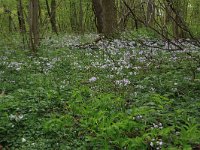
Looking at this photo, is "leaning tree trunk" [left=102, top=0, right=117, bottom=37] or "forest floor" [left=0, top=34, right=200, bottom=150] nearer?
"forest floor" [left=0, top=34, right=200, bottom=150]

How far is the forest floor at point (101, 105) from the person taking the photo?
187 inches

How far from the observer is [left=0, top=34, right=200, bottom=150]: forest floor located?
15.6 feet

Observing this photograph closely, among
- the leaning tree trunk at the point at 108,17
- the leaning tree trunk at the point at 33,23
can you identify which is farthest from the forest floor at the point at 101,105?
the leaning tree trunk at the point at 108,17

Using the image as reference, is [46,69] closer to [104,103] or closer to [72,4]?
[104,103]

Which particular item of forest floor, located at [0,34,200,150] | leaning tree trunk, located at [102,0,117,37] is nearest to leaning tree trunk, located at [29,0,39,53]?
forest floor, located at [0,34,200,150]

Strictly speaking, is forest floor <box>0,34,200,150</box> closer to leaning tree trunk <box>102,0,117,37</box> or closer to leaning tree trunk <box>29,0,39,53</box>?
leaning tree trunk <box>29,0,39,53</box>

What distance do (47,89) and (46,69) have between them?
7.99ft

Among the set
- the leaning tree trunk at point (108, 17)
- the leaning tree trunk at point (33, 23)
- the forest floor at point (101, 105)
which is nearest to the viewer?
the forest floor at point (101, 105)

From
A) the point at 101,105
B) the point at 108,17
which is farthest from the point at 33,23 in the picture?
the point at 101,105

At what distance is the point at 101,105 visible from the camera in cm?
593

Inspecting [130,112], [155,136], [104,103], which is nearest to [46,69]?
[104,103]

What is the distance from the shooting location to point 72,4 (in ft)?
95.9

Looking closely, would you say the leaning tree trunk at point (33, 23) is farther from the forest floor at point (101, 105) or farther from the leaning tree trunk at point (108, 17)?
the leaning tree trunk at point (108, 17)

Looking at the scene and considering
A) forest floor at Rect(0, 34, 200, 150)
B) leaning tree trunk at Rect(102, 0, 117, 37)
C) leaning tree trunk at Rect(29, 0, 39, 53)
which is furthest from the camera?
leaning tree trunk at Rect(102, 0, 117, 37)
